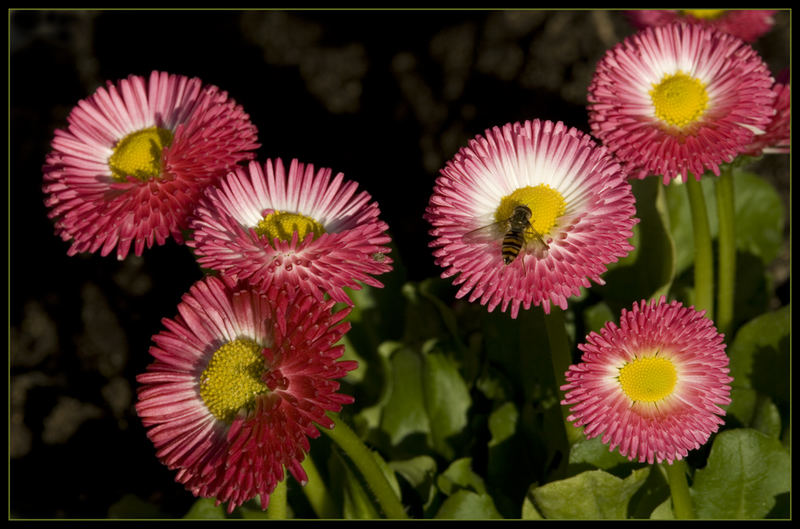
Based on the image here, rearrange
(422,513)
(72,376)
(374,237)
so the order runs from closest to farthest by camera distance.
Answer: (374,237) < (422,513) < (72,376)

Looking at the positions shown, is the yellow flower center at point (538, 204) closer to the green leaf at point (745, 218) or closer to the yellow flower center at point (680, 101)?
the yellow flower center at point (680, 101)

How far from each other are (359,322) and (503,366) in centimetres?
39

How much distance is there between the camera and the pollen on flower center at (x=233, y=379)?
1.35 metres

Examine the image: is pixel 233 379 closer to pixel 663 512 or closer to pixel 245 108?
pixel 663 512

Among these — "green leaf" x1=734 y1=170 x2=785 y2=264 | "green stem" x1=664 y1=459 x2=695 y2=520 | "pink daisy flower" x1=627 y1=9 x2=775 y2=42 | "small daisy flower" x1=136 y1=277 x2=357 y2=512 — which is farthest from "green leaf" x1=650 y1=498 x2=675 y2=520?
"pink daisy flower" x1=627 y1=9 x2=775 y2=42

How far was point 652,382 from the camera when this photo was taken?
4.30ft

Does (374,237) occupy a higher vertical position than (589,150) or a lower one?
lower

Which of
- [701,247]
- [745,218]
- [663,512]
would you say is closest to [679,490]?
[663,512]

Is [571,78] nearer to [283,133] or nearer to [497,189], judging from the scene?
[283,133]

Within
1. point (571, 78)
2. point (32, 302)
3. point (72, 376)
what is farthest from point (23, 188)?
point (571, 78)

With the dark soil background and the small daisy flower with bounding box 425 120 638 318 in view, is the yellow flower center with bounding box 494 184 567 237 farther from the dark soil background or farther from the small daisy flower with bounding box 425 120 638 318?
the dark soil background

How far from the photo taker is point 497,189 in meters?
1.44

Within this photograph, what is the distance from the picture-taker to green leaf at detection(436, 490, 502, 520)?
1635 millimetres

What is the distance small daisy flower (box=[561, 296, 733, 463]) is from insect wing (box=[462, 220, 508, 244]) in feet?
0.78
